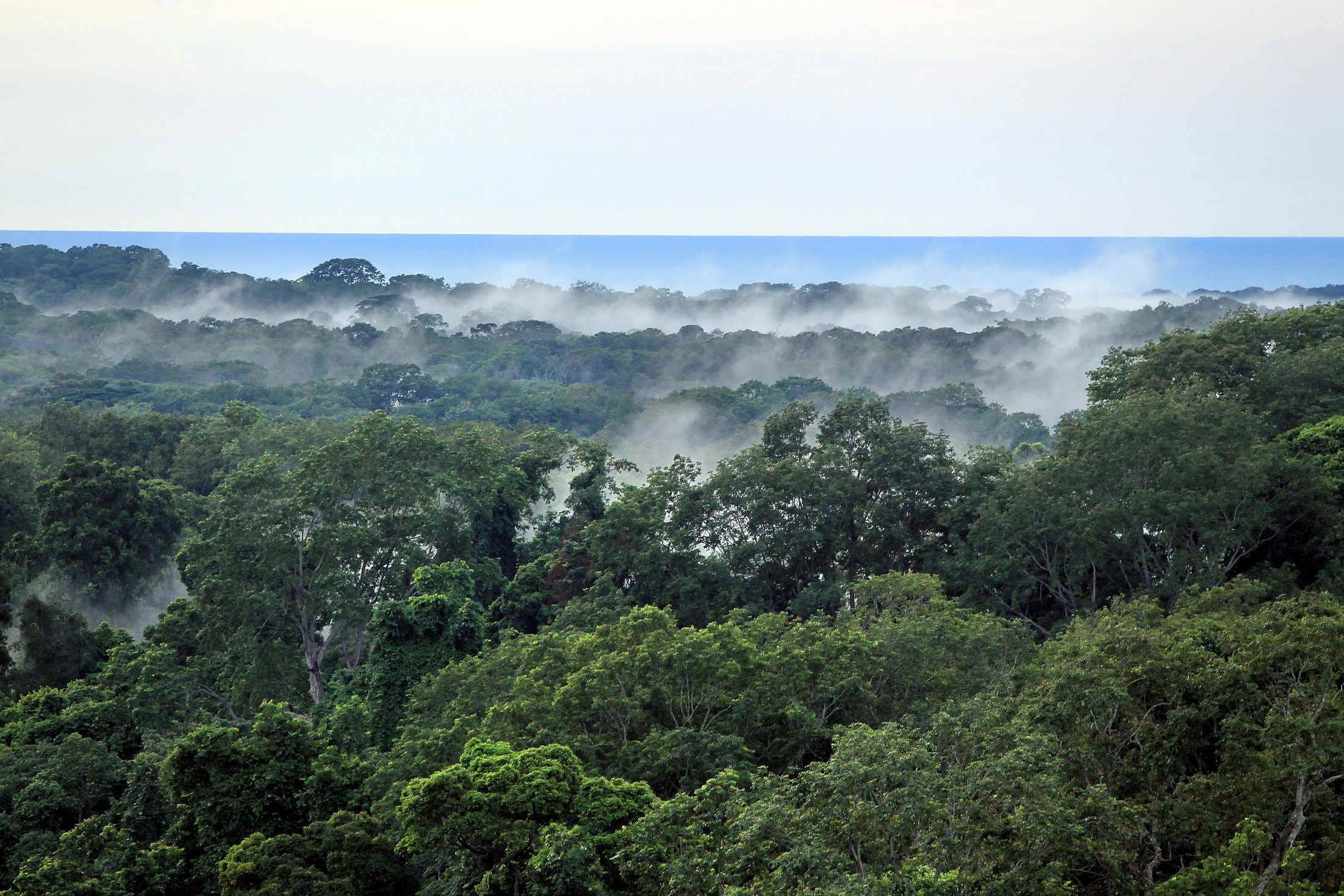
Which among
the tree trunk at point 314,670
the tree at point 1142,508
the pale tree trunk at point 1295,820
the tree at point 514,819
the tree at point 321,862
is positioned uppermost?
the tree at point 1142,508

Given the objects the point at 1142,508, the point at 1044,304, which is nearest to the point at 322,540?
the point at 1142,508

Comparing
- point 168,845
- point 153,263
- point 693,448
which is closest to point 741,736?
point 168,845

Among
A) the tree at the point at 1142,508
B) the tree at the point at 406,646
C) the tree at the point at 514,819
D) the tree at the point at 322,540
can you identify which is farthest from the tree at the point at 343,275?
the tree at the point at 514,819

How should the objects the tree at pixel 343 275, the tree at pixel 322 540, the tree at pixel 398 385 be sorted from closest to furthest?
the tree at pixel 322 540
the tree at pixel 398 385
the tree at pixel 343 275

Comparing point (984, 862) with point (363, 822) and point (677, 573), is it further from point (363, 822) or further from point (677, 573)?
point (677, 573)

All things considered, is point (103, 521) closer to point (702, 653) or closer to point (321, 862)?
point (321, 862)

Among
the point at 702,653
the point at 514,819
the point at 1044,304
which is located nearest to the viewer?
the point at 514,819

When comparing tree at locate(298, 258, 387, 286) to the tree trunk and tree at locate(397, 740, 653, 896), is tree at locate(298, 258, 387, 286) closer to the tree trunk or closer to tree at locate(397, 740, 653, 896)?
Result: the tree trunk

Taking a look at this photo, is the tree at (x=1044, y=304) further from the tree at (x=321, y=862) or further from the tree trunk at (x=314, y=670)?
the tree at (x=321, y=862)

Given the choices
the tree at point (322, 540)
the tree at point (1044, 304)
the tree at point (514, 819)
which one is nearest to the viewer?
the tree at point (514, 819)
